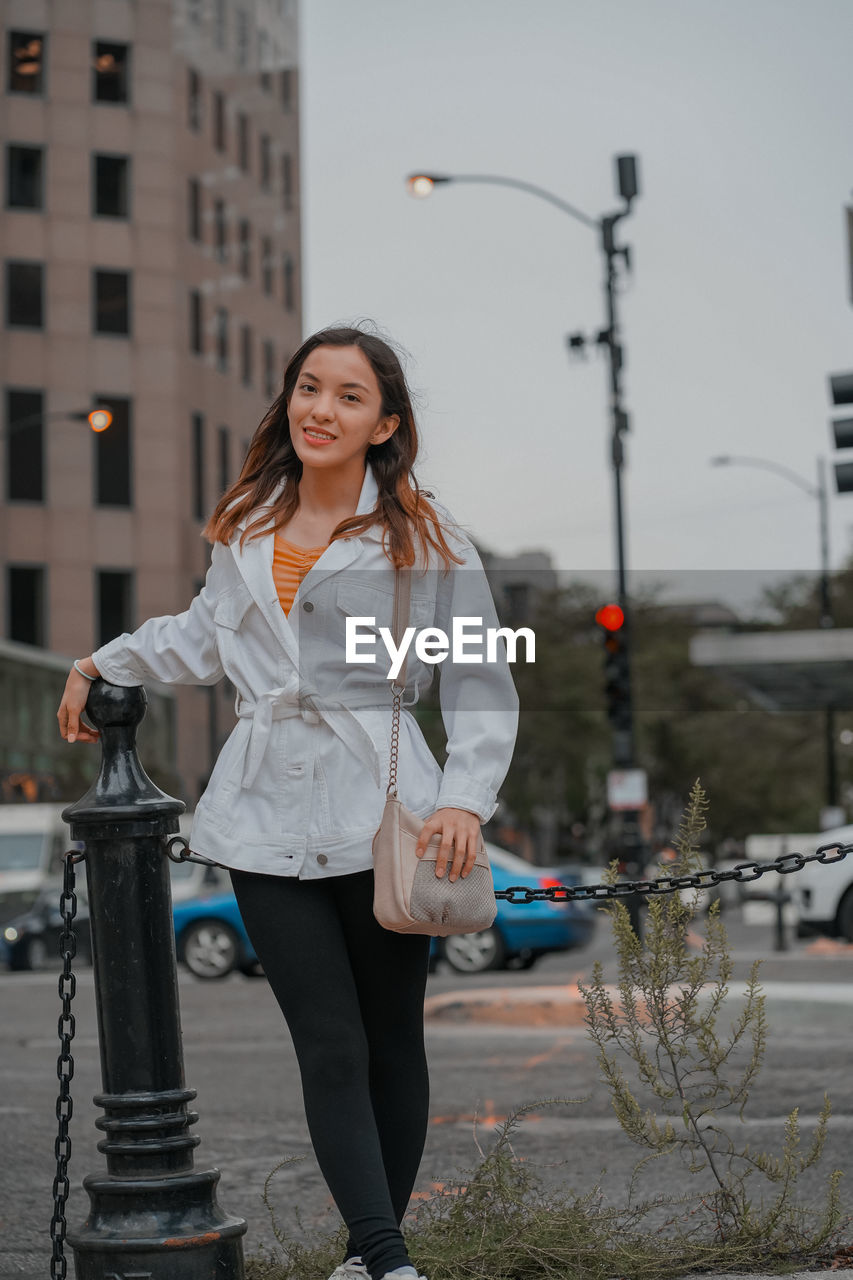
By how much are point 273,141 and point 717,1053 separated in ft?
205

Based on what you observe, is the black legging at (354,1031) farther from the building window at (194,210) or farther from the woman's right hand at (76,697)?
the building window at (194,210)

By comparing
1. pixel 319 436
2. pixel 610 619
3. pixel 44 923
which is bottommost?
pixel 44 923

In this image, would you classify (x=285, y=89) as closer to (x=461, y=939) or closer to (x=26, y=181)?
(x=26, y=181)

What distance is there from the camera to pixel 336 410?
3.58m

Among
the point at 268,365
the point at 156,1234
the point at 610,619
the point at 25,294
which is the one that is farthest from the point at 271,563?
the point at 268,365

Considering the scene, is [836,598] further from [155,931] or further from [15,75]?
[155,931]

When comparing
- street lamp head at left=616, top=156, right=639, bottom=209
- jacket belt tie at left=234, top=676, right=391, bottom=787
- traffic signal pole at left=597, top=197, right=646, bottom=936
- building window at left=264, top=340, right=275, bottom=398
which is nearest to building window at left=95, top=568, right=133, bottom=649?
building window at left=264, top=340, right=275, bottom=398

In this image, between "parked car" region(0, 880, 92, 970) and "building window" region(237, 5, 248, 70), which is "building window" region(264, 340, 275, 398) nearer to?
"building window" region(237, 5, 248, 70)

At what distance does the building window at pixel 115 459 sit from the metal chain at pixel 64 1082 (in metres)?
49.8

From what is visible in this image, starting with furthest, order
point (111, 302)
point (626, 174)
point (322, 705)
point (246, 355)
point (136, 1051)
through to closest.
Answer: point (246, 355)
point (111, 302)
point (626, 174)
point (136, 1051)
point (322, 705)

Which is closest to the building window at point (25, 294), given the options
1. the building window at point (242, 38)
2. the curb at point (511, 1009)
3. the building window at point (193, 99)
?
the building window at point (193, 99)

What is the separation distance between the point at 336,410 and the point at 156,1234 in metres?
1.65

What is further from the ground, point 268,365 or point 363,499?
point 268,365

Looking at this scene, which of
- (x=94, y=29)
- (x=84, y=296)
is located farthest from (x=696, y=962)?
(x=94, y=29)
